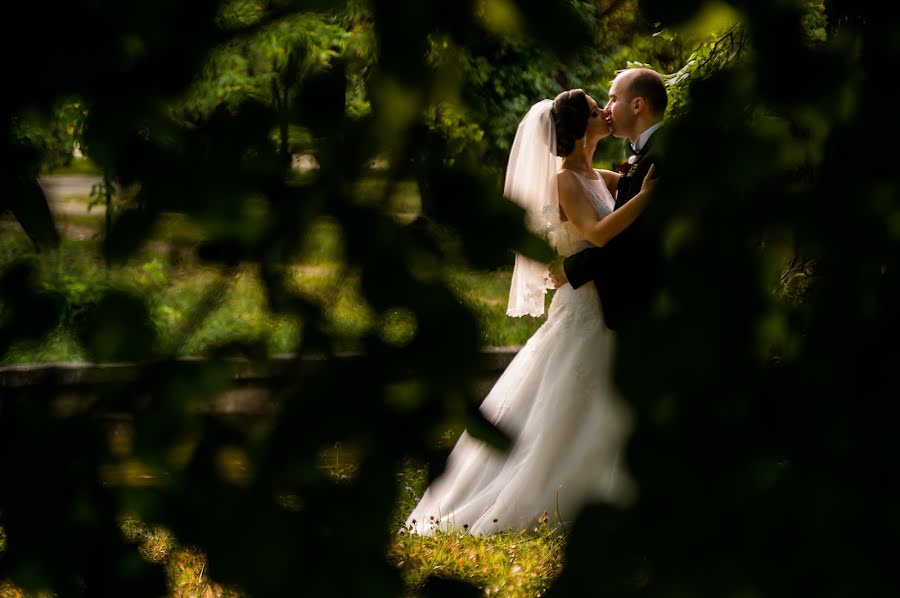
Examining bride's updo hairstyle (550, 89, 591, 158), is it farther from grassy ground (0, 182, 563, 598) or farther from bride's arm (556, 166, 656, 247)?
grassy ground (0, 182, 563, 598)

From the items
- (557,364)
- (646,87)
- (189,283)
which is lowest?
(557,364)

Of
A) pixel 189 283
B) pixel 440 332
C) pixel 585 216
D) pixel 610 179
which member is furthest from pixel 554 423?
pixel 440 332

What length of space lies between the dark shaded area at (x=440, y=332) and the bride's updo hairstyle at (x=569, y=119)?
4330mm

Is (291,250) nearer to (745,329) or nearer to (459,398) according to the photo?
(459,398)

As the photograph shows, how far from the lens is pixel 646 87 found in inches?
200

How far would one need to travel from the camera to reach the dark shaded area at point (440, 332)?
0.91m

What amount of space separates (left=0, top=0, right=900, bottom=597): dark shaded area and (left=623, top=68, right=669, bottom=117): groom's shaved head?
411 cm

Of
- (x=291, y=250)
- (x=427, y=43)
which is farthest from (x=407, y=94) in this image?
(x=291, y=250)

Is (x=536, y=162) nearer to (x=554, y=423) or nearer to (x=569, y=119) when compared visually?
(x=569, y=119)

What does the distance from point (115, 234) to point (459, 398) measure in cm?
30

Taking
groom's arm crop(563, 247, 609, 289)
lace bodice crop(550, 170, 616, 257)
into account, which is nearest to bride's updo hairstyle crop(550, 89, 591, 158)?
lace bodice crop(550, 170, 616, 257)

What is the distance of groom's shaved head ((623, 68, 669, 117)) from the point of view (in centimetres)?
508

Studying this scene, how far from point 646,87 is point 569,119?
1.31 feet

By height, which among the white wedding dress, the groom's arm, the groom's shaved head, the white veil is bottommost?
the white wedding dress
